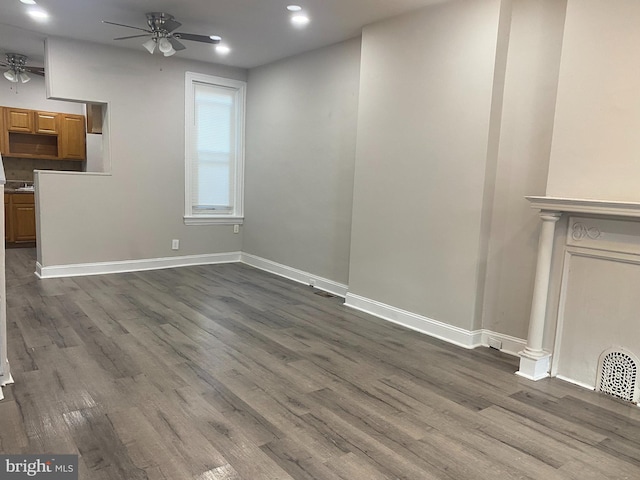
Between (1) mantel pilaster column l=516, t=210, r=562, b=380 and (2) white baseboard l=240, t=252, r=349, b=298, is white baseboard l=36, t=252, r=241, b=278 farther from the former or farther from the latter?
(1) mantel pilaster column l=516, t=210, r=562, b=380

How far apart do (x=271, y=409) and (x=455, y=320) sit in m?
1.82

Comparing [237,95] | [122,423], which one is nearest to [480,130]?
[122,423]

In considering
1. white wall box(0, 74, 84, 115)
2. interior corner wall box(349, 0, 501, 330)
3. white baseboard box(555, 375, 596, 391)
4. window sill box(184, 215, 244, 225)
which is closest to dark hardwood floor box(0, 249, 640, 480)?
white baseboard box(555, 375, 596, 391)

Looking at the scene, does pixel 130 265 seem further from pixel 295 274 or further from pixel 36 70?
pixel 36 70

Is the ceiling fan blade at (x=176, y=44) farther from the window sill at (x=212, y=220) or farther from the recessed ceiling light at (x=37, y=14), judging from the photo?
the window sill at (x=212, y=220)

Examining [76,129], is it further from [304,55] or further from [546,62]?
[546,62]

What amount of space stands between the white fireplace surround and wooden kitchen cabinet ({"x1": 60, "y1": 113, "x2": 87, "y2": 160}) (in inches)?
293

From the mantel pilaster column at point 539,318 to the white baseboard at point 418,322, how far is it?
522 mm

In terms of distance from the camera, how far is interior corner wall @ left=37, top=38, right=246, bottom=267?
5.25 metres

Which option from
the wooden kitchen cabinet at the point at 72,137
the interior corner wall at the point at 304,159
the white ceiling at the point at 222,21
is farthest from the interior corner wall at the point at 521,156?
the wooden kitchen cabinet at the point at 72,137

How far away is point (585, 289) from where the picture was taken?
9.79ft

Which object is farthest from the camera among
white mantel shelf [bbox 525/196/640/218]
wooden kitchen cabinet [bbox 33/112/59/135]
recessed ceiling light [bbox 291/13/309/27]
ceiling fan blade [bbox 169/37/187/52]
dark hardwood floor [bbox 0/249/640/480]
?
wooden kitchen cabinet [bbox 33/112/59/135]

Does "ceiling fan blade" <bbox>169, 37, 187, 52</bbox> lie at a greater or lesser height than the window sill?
greater

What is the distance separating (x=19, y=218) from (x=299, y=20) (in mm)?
5777
